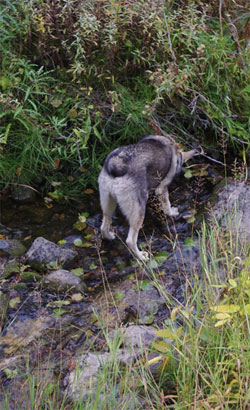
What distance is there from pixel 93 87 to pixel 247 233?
2.33 metres

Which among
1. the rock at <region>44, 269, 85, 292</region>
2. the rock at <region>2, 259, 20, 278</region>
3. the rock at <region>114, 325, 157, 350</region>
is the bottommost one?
the rock at <region>2, 259, 20, 278</region>

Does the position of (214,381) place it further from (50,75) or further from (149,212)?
(50,75)

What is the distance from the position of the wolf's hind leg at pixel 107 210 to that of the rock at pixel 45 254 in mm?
500

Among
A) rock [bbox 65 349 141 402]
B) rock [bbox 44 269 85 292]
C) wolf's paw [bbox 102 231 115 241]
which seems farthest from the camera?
wolf's paw [bbox 102 231 115 241]

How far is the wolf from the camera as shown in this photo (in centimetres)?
399

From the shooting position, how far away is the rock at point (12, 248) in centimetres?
414

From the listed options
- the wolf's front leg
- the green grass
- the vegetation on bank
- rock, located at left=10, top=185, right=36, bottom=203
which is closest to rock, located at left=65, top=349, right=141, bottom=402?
the green grass

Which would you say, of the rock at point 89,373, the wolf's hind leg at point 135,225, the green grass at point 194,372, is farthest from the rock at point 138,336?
the wolf's hind leg at point 135,225

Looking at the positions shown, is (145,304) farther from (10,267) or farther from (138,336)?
(10,267)

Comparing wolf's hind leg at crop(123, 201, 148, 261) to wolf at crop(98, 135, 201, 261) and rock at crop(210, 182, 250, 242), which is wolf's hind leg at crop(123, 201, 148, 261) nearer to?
wolf at crop(98, 135, 201, 261)

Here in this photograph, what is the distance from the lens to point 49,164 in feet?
15.7

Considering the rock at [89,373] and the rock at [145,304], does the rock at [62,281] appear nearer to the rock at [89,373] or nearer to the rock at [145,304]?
the rock at [145,304]

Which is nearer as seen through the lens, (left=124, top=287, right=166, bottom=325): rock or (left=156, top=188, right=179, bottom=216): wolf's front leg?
(left=124, top=287, right=166, bottom=325): rock

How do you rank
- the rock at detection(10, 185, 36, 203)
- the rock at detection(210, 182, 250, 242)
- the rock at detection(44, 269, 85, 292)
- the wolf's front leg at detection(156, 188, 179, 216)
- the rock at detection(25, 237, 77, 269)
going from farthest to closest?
the rock at detection(10, 185, 36, 203) → the wolf's front leg at detection(156, 188, 179, 216) → the rock at detection(210, 182, 250, 242) → the rock at detection(25, 237, 77, 269) → the rock at detection(44, 269, 85, 292)
